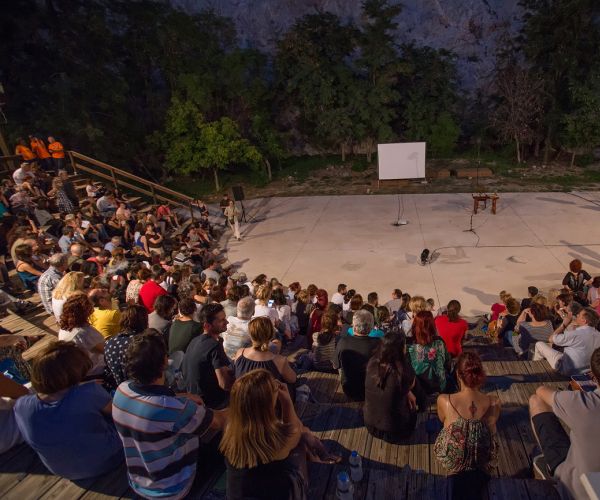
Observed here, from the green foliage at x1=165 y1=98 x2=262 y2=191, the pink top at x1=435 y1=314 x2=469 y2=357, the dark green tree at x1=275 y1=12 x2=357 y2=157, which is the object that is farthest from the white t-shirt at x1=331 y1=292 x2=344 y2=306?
the dark green tree at x1=275 y1=12 x2=357 y2=157

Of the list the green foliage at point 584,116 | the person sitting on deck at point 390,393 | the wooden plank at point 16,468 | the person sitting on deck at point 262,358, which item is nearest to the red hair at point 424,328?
the person sitting on deck at point 390,393

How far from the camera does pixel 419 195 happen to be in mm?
17516

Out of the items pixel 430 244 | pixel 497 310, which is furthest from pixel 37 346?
pixel 430 244

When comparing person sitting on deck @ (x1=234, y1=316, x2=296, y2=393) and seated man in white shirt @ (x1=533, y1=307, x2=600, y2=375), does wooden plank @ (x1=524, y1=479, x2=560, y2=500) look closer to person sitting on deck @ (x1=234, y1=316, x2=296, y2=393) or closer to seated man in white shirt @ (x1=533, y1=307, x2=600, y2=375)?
person sitting on deck @ (x1=234, y1=316, x2=296, y2=393)

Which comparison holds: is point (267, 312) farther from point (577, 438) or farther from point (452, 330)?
point (577, 438)

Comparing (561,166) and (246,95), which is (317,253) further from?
(561,166)

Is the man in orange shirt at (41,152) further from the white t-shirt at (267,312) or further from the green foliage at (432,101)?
the green foliage at (432,101)

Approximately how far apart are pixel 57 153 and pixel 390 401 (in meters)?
14.4

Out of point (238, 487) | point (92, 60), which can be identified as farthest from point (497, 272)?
point (92, 60)

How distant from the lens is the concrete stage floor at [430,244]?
9.74 metres

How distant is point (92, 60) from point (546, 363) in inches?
843

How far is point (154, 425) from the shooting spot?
91.4 inches

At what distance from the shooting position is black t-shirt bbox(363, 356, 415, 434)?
3.12 meters

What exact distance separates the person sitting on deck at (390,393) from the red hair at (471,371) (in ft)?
1.55
